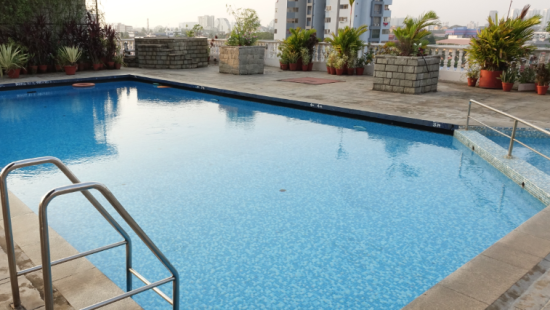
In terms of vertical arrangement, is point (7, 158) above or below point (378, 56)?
below

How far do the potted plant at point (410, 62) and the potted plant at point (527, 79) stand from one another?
204 centimetres

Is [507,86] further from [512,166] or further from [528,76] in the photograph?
[512,166]

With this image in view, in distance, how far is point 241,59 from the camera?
1306 cm

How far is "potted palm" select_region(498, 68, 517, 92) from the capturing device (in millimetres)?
10062

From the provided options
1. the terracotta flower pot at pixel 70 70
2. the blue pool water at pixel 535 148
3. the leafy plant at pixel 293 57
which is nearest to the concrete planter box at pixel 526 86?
the blue pool water at pixel 535 148

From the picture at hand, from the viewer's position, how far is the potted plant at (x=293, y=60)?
560 inches

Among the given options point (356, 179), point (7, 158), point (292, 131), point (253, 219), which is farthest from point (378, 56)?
point (7, 158)

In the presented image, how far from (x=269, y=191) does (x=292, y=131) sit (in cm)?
287

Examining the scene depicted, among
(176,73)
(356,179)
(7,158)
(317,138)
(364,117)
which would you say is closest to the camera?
(356,179)

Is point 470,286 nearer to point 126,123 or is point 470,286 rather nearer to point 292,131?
point 292,131

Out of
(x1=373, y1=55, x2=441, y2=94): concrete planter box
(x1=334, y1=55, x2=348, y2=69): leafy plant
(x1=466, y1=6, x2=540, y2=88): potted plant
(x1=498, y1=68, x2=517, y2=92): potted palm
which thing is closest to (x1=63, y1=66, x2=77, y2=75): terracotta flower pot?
(x1=334, y1=55, x2=348, y2=69): leafy plant

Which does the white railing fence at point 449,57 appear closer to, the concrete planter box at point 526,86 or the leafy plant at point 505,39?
the leafy plant at point 505,39

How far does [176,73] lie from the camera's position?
13.5m

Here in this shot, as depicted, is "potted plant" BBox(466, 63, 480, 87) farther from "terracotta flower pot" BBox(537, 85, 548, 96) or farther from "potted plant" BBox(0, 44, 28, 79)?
"potted plant" BBox(0, 44, 28, 79)
